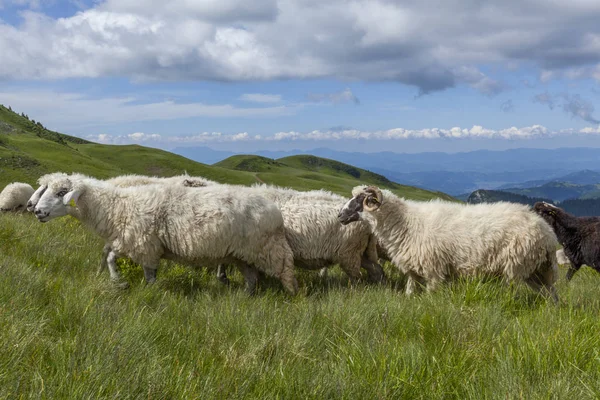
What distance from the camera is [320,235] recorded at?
915 cm

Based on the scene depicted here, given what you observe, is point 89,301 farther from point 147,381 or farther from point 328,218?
point 328,218

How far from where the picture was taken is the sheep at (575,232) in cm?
911

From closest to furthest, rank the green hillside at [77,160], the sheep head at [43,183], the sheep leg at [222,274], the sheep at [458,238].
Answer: the sheep at [458,238], the sheep head at [43,183], the sheep leg at [222,274], the green hillside at [77,160]

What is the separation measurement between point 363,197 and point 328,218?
88 centimetres

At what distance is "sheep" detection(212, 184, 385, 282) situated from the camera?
9.11 m

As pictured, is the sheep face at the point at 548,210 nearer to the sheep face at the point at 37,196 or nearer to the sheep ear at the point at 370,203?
the sheep ear at the point at 370,203

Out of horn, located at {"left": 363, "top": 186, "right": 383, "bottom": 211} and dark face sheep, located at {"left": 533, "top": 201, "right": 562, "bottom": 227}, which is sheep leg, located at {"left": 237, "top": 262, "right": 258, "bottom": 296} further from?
dark face sheep, located at {"left": 533, "top": 201, "right": 562, "bottom": 227}

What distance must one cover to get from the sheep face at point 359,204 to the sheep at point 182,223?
1.25 meters

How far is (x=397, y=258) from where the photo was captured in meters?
8.53

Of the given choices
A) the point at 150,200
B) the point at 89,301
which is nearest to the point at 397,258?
the point at 150,200

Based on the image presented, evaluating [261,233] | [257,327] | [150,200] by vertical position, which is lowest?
[257,327]

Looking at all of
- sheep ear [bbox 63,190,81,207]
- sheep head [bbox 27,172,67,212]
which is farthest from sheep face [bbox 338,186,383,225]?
sheep head [bbox 27,172,67,212]

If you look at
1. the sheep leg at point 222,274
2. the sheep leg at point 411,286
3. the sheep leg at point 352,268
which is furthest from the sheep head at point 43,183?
the sheep leg at point 411,286

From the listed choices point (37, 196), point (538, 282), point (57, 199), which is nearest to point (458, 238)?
point (538, 282)
